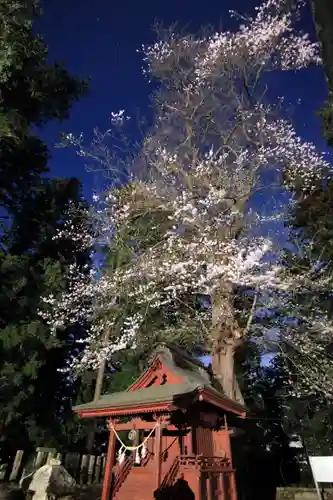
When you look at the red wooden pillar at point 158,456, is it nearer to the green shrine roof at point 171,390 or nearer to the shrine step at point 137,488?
the shrine step at point 137,488

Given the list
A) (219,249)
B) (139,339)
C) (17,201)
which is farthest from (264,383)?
(17,201)

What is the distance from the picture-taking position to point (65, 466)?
31.5 feet

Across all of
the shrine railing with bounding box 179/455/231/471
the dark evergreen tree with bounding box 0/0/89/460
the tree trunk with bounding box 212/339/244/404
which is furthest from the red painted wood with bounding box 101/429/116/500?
the dark evergreen tree with bounding box 0/0/89/460

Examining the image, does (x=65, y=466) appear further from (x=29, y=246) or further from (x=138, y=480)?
(x=29, y=246)

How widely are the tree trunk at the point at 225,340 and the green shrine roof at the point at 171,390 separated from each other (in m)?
0.55

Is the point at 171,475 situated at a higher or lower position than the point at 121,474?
lower

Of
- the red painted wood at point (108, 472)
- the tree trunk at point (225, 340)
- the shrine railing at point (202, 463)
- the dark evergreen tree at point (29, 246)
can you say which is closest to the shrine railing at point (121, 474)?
the red painted wood at point (108, 472)

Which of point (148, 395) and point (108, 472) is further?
point (108, 472)

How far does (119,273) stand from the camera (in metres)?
11.5

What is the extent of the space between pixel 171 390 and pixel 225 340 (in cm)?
306

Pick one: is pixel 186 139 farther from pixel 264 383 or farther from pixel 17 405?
pixel 264 383

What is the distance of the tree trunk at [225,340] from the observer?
976cm

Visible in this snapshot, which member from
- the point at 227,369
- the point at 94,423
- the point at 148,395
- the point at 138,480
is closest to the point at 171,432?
the point at 138,480

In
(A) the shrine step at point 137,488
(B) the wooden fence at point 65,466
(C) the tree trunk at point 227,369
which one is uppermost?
(C) the tree trunk at point 227,369
